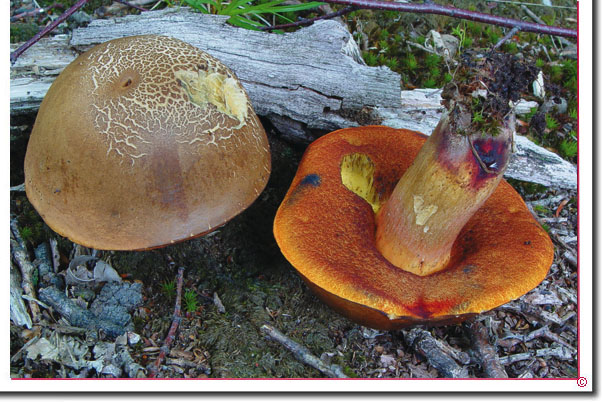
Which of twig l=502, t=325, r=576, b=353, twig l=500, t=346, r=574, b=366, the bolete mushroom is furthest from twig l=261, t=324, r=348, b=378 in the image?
twig l=502, t=325, r=576, b=353

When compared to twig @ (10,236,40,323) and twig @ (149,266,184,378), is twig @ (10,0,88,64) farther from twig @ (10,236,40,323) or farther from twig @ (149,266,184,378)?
twig @ (149,266,184,378)

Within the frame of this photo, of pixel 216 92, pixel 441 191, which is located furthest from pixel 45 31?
pixel 441 191

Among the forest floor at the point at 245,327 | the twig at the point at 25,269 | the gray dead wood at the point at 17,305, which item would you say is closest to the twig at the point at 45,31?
the forest floor at the point at 245,327

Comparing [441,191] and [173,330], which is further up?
[441,191]

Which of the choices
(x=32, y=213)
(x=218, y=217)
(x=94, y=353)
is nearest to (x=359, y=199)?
(x=218, y=217)

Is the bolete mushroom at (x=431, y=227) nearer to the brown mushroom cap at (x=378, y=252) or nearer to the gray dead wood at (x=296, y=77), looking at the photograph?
the brown mushroom cap at (x=378, y=252)

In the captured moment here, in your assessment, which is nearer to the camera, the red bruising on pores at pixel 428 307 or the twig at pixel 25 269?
the red bruising on pores at pixel 428 307

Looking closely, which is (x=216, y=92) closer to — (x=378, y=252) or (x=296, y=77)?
(x=296, y=77)
